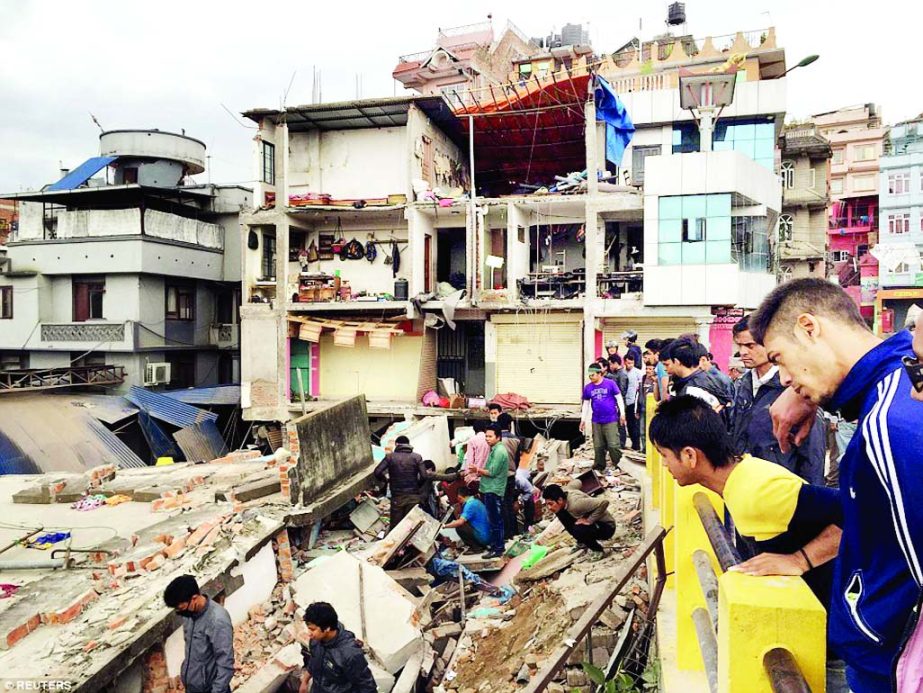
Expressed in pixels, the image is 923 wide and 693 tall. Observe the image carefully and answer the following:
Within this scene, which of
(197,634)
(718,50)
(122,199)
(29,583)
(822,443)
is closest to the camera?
(822,443)

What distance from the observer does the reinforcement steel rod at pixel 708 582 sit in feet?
7.83

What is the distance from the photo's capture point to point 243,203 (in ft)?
86.7

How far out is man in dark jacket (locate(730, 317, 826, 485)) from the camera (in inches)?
148

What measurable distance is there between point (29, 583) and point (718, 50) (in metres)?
28.2

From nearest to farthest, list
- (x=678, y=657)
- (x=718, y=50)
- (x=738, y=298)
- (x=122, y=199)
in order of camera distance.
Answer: (x=678, y=657) < (x=738, y=298) < (x=122, y=199) < (x=718, y=50)

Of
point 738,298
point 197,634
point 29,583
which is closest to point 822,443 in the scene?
point 197,634

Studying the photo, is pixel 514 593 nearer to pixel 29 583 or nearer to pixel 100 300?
pixel 29 583

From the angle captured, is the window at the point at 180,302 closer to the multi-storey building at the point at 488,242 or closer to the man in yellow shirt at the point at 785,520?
the multi-storey building at the point at 488,242

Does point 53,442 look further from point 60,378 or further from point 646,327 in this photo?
→ point 646,327

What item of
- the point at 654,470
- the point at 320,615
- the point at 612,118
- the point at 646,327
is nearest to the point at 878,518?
the point at 320,615

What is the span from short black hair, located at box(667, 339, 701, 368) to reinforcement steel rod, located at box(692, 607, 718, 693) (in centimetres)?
309

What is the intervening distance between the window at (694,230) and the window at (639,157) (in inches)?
258

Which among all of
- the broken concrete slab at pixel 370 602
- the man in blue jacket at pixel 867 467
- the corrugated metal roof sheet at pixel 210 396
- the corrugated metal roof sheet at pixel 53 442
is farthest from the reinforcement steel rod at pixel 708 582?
the corrugated metal roof sheet at pixel 210 396

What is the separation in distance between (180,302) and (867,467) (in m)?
26.7
